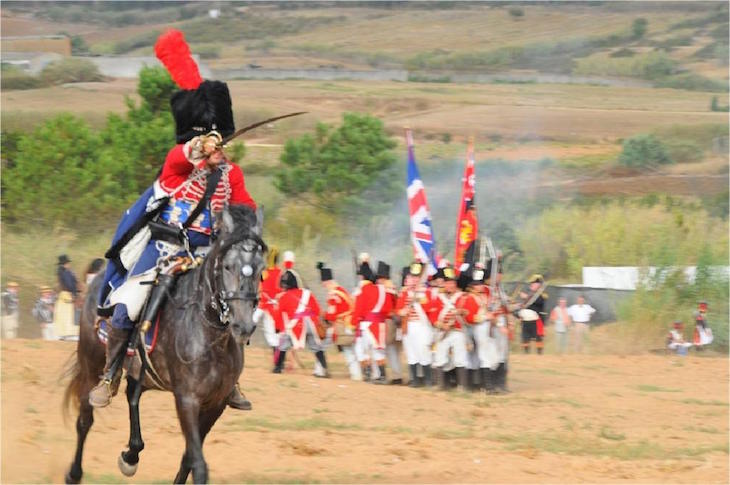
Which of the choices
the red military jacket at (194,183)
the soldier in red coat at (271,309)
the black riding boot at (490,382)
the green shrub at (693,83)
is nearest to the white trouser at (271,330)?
the soldier in red coat at (271,309)

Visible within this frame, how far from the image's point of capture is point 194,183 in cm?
1112

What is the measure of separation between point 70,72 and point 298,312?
46.4 m

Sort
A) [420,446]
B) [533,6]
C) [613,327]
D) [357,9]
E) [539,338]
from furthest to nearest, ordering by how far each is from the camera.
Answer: [357,9], [533,6], [613,327], [539,338], [420,446]

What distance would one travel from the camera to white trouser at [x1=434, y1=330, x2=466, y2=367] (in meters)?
20.0

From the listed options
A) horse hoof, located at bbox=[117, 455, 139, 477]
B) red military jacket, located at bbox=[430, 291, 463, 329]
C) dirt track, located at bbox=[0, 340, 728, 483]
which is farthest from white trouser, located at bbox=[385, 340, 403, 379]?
horse hoof, located at bbox=[117, 455, 139, 477]

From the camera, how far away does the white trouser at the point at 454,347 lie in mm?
19984

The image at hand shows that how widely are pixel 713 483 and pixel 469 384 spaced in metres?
7.21

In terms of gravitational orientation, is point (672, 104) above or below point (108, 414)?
above

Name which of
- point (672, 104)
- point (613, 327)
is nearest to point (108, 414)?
point (613, 327)

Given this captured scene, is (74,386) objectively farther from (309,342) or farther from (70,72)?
(70,72)

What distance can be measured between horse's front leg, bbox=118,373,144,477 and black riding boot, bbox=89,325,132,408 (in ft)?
0.70

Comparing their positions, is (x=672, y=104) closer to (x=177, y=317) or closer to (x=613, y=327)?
(x=613, y=327)

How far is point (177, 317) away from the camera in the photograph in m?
10.9

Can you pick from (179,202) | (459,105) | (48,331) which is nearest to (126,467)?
(179,202)
